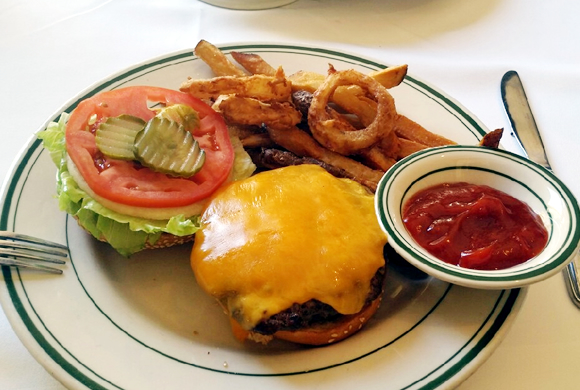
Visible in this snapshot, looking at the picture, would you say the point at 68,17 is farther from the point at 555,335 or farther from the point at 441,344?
the point at 555,335

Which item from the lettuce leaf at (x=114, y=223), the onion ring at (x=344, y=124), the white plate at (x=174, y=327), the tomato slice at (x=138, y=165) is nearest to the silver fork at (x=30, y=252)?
the white plate at (x=174, y=327)

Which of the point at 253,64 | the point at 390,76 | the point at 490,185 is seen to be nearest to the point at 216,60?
the point at 253,64

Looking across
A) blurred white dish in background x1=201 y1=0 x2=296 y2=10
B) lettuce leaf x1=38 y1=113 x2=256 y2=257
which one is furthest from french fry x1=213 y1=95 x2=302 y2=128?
blurred white dish in background x1=201 y1=0 x2=296 y2=10

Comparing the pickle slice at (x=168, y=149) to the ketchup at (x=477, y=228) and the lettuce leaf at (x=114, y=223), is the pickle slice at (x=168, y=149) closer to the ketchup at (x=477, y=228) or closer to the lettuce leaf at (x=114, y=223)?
the lettuce leaf at (x=114, y=223)

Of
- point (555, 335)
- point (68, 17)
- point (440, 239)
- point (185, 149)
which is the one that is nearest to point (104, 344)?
point (185, 149)

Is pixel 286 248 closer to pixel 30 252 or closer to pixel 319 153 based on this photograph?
pixel 319 153

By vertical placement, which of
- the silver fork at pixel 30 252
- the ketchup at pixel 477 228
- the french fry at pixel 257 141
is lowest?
the silver fork at pixel 30 252
